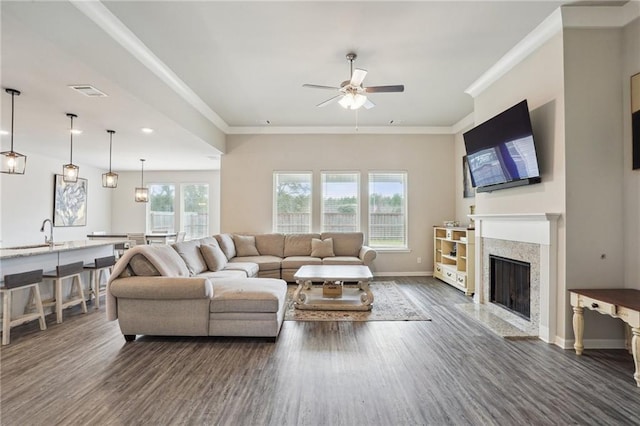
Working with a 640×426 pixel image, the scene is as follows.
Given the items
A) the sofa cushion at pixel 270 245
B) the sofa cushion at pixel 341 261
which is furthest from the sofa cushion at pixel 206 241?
the sofa cushion at pixel 341 261

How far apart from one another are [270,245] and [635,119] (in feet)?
18.2

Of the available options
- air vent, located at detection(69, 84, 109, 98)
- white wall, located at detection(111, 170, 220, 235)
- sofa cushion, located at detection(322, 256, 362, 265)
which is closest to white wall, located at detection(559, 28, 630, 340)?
sofa cushion, located at detection(322, 256, 362, 265)

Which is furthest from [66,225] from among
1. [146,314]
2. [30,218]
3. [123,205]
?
[146,314]

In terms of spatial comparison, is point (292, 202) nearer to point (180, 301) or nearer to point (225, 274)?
point (225, 274)

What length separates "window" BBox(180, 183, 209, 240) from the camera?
372 inches

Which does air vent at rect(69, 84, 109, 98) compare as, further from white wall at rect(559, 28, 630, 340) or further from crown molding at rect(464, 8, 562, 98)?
white wall at rect(559, 28, 630, 340)

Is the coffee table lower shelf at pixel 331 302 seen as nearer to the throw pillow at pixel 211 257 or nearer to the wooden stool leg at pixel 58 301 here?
the throw pillow at pixel 211 257

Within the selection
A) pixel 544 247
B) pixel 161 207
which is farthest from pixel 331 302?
pixel 161 207

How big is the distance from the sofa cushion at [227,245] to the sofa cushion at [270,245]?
56cm

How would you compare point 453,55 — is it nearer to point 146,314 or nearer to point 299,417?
point 299,417

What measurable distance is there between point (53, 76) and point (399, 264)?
6241 millimetres

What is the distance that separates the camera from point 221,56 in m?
3.75

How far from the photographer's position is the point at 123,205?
9.43 metres

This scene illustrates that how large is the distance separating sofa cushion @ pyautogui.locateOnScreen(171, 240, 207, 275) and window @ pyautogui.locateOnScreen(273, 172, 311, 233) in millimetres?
2361
